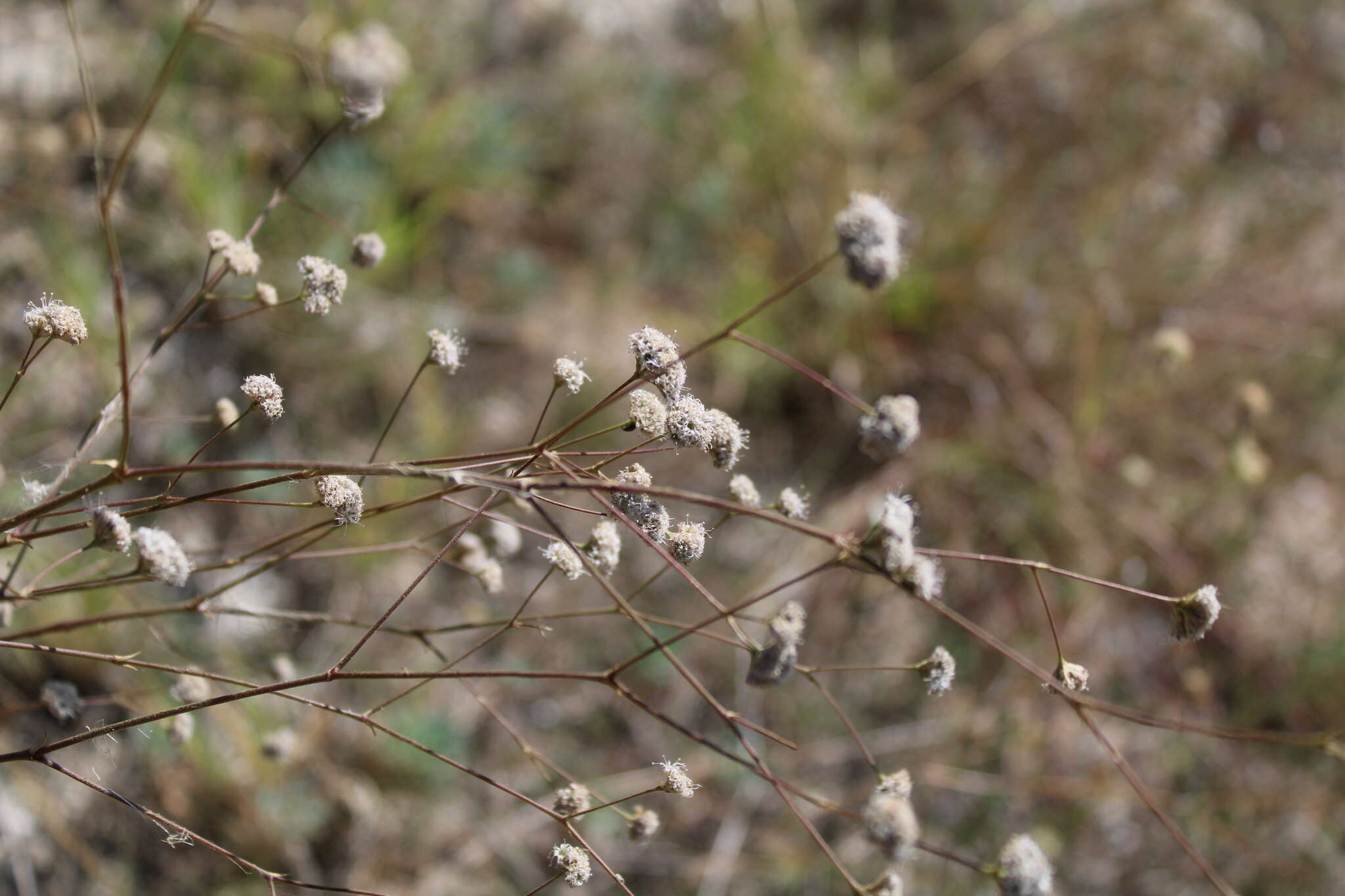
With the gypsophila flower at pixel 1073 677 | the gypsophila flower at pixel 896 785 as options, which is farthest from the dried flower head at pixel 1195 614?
the gypsophila flower at pixel 896 785

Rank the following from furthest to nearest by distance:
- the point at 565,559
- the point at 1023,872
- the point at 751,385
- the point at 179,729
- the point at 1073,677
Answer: the point at 751,385 → the point at 179,729 → the point at 565,559 → the point at 1073,677 → the point at 1023,872

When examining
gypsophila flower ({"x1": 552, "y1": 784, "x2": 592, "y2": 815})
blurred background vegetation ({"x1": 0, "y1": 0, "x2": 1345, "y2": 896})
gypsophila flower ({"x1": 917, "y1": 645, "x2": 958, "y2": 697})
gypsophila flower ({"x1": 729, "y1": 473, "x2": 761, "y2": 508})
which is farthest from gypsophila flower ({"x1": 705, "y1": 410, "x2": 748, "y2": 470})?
blurred background vegetation ({"x1": 0, "y1": 0, "x2": 1345, "y2": 896})

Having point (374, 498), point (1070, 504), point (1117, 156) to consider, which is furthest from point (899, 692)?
point (1117, 156)

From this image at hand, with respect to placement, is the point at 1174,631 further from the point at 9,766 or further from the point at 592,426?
the point at 9,766

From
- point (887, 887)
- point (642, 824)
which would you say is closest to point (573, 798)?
point (642, 824)

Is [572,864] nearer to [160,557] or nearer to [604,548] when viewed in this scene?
[604,548]
